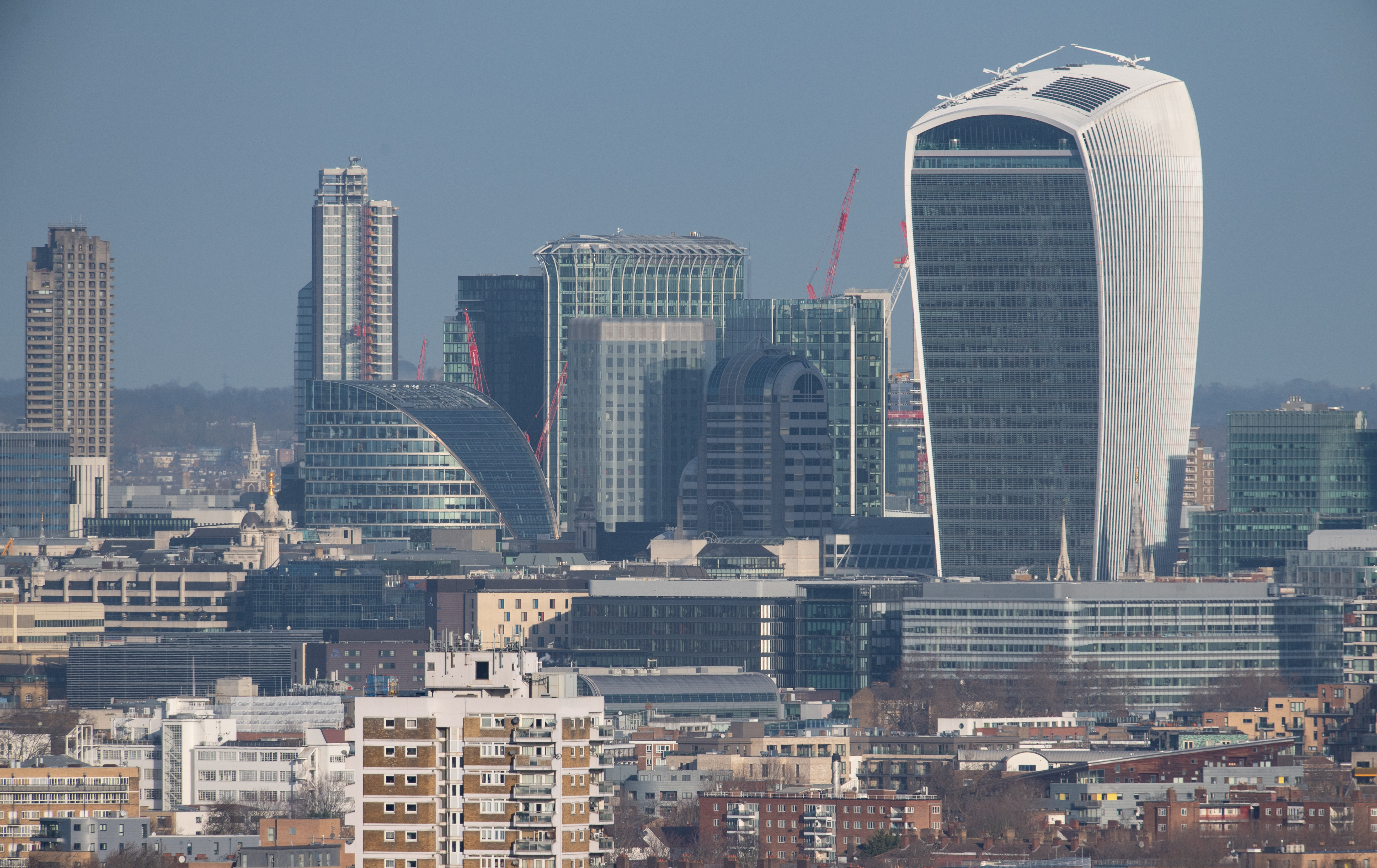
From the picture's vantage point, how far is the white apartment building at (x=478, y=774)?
8244 cm

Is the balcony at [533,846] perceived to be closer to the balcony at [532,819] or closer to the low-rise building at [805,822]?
the balcony at [532,819]

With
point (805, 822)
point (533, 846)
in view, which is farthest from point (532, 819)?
point (805, 822)

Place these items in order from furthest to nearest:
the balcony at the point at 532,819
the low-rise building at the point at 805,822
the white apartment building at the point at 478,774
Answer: the low-rise building at the point at 805,822, the white apartment building at the point at 478,774, the balcony at the point at 532,819

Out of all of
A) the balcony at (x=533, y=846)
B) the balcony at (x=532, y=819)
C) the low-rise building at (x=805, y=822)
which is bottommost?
the low-rise building at (x=805, y=822)

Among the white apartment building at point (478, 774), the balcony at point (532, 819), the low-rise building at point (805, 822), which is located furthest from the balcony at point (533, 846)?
the low-rise building at point (805, 822)

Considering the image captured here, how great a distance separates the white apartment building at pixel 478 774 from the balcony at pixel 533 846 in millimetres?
22

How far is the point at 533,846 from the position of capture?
270ft

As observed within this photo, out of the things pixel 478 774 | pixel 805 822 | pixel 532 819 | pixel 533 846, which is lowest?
pixel 805 822

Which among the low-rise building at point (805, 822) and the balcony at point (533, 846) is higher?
the balcony at point (533, 846)

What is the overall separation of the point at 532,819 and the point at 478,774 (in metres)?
1.47

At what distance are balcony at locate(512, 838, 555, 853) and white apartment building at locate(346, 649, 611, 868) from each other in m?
0.02

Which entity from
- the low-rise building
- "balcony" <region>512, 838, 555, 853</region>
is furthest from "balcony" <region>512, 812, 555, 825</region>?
the low-rise building

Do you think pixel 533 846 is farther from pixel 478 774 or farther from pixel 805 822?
pixel 805 822

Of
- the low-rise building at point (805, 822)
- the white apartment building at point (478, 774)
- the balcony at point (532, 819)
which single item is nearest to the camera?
the balcony at point (532, 819)
